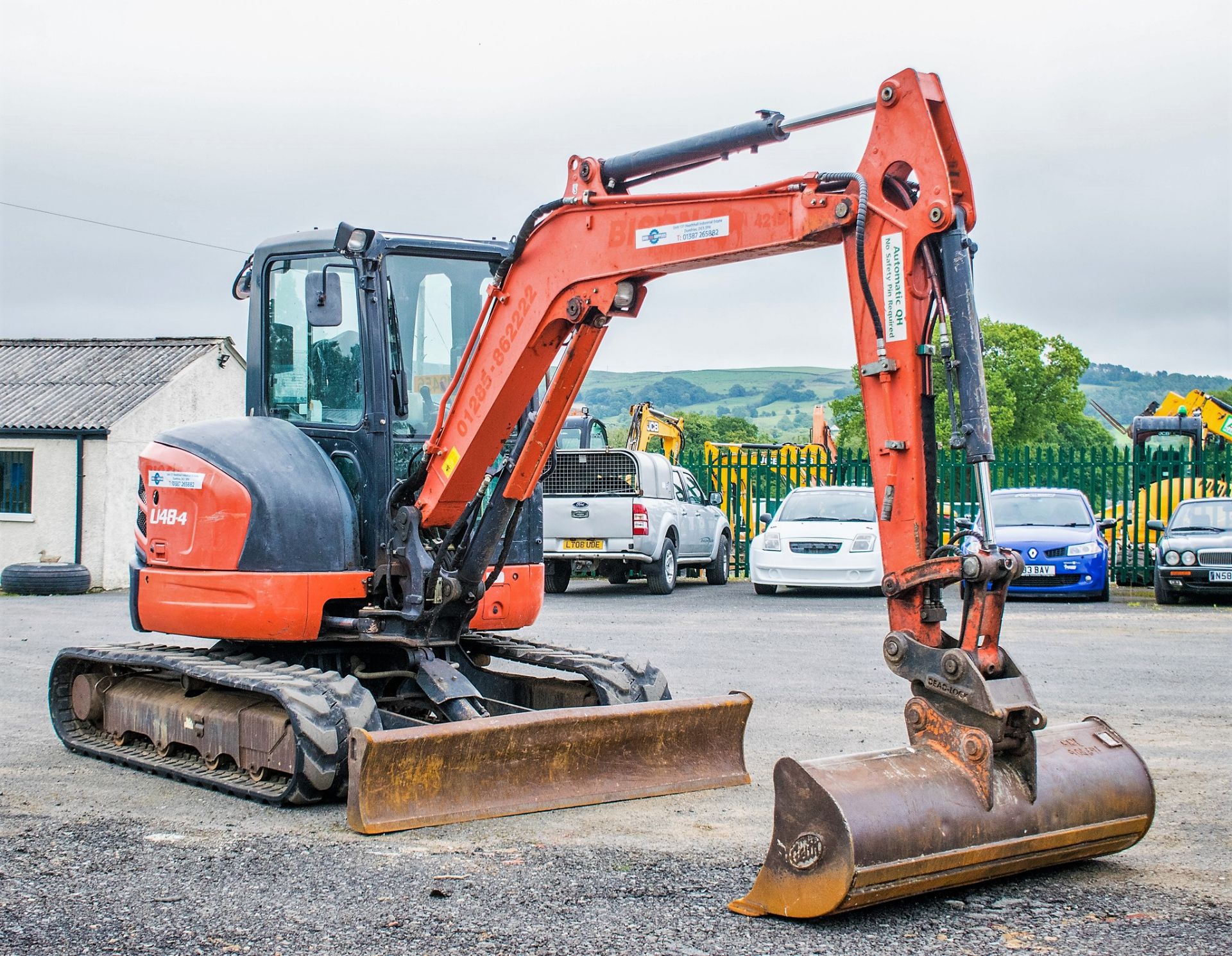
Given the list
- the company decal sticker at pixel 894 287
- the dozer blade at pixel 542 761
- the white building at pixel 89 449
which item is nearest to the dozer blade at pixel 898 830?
the company decal sticker at pixel 894 287

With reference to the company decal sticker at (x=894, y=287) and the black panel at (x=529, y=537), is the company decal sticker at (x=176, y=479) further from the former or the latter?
the company decal sticker at (x=894, y=287)

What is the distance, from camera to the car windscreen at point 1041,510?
69.4 feet

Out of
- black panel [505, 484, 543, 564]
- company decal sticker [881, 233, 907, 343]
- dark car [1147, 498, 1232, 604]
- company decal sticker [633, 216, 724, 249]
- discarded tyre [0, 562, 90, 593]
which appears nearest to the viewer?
company decal sticker [881, 233, 907, 343]

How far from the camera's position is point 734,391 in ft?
509

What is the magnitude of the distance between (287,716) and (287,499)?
131 cm

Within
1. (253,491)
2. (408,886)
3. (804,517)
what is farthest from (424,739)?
(804,517)

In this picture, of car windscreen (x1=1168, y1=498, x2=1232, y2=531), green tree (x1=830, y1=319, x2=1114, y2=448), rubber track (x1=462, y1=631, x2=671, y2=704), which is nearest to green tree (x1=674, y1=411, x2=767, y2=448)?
green tree (x1=830, y1=319, x2=1114, y2=448)

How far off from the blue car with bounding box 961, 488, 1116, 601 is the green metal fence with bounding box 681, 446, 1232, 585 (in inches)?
54.9

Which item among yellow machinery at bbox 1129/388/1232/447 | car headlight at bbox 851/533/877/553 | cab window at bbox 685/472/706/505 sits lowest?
car headlight at bbox 851/533/877/553

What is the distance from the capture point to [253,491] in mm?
7805

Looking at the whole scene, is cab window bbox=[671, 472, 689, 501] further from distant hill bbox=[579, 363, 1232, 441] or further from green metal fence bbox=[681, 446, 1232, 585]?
distant hill bbox=[579, 363, 1232, 441]

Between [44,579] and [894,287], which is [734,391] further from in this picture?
[894,287]

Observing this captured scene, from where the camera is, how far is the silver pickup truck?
69.8 feet

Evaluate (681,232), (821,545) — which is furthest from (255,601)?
(821,545)
